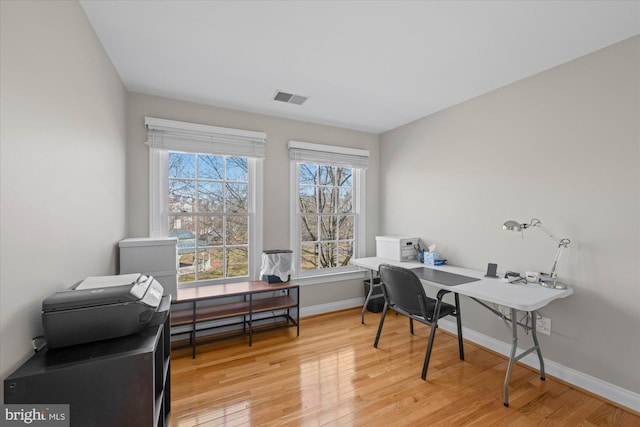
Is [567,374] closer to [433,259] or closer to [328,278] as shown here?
[433,259]

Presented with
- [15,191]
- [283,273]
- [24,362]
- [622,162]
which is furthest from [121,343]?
[622,162]

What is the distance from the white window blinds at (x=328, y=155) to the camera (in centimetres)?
342

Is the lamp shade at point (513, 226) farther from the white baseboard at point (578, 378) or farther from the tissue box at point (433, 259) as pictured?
the white baseboard at point (578, 378)

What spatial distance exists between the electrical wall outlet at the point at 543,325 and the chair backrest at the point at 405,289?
0.94 m

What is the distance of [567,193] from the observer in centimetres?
219

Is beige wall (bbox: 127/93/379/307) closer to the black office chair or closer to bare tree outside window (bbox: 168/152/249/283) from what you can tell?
bare tree outside window (bbox: 168/152/249/283)

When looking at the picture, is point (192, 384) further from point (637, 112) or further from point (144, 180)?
point (637, 112)

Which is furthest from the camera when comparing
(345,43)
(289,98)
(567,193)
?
(289,98)

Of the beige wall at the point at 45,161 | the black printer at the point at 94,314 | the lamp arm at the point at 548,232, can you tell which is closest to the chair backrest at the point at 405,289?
the lamp arm at the point at 548,232

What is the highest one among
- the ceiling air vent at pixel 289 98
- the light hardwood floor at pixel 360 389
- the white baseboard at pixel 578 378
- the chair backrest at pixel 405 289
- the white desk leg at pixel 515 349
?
the ceiling air vent at pixel 289 98

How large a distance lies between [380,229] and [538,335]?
2.14m

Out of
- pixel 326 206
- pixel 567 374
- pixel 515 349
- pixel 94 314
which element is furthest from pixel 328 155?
pixel 567 374

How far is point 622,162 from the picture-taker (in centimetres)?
193

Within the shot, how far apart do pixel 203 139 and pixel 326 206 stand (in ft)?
5.60
